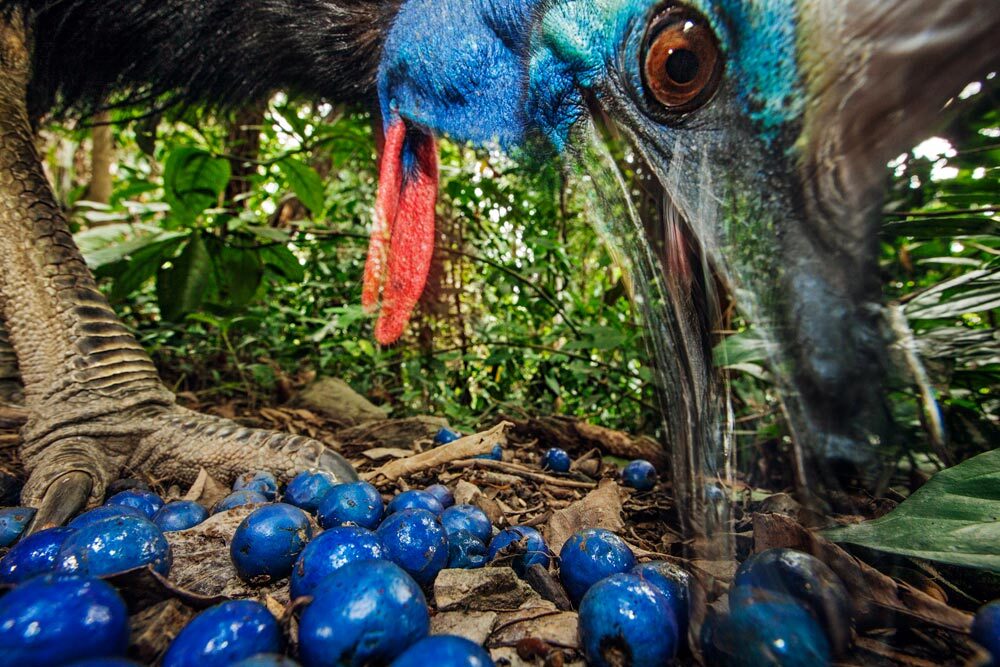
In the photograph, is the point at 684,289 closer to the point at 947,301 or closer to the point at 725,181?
the point at 725,181

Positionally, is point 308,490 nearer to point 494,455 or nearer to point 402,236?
point 494,455

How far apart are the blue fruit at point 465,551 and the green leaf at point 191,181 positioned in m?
1.63

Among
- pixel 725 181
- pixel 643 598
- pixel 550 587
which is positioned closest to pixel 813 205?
pixel 725 181

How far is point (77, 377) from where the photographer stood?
1.41 m

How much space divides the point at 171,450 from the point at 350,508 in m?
0.69

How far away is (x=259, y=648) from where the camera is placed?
56 cm

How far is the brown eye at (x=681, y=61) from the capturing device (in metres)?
0.71

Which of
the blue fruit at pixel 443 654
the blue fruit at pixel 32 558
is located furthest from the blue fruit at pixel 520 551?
A: the blue fruit at pixel 32 558

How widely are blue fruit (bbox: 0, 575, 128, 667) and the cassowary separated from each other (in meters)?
0.61

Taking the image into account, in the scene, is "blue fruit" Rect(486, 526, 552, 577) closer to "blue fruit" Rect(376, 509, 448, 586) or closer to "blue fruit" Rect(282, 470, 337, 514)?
"blue fruit" Rect(376, 509, 448, 586)

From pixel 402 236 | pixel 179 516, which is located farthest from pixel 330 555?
pixel 402 236

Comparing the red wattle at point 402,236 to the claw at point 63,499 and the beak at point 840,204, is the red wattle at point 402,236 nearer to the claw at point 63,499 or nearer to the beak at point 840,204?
the claw at point 63,499

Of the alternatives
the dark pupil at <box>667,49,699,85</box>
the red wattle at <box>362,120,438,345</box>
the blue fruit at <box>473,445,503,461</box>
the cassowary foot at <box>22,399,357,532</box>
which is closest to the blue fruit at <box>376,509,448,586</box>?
the cassowary foot at <box>22,399,357,532</box>

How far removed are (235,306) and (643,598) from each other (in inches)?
77.9
